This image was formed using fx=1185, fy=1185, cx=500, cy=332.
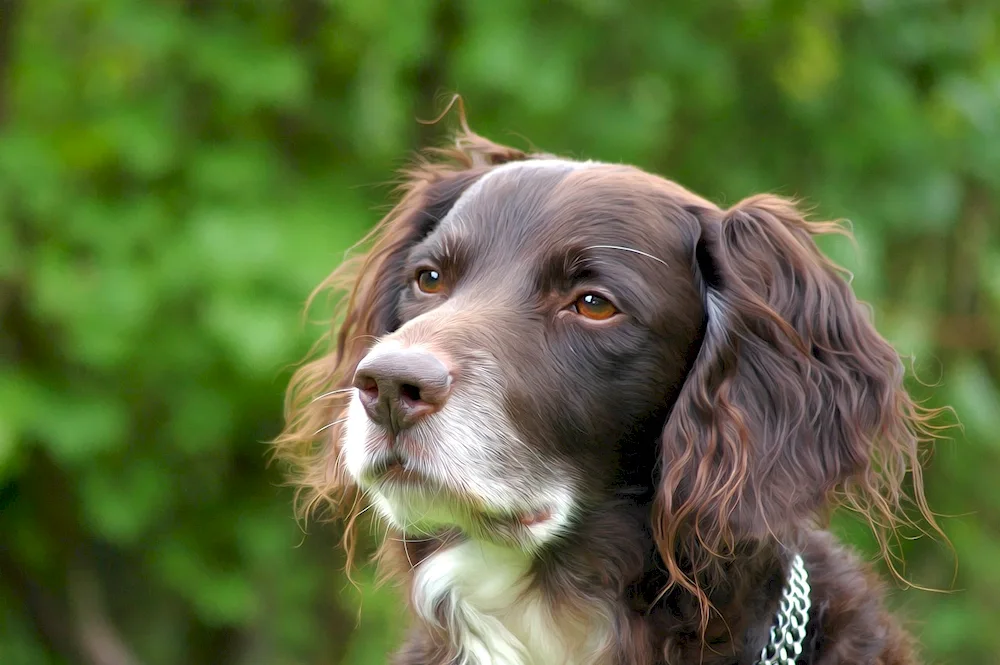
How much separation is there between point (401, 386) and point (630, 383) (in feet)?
2.07

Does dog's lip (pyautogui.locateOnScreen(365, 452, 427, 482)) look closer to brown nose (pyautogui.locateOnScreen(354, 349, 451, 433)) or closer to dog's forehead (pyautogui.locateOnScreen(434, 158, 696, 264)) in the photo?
brown nose (pyautogui.locateOnScreen(354, 349, 451, 433))

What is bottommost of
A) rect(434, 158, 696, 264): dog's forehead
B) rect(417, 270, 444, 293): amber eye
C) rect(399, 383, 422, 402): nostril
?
rect(417, 270, 444, 293): amber eye

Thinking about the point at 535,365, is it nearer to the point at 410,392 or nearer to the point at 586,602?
the point at 410,392

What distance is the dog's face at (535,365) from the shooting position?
111 inches

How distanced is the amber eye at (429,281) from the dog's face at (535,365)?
0.04 meters

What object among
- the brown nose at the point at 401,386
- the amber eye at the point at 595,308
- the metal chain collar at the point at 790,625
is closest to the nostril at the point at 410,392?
the brown nose at the point at 401,386

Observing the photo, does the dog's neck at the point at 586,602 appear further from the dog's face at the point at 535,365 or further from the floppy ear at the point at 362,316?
the floppy ear at the point at 362,316

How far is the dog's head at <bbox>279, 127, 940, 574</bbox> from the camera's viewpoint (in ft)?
9.41

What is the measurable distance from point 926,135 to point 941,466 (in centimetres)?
221

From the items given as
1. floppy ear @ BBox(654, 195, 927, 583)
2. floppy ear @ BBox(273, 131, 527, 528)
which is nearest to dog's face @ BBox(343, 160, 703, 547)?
floppy ear @ BBox(654, 195, 927, 583)

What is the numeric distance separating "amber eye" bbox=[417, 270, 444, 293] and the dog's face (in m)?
0.04

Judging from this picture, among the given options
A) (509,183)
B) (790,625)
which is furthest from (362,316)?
(790,625)

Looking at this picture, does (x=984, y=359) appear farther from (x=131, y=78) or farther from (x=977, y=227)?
(x=131, y=78)

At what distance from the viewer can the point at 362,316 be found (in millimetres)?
3666
